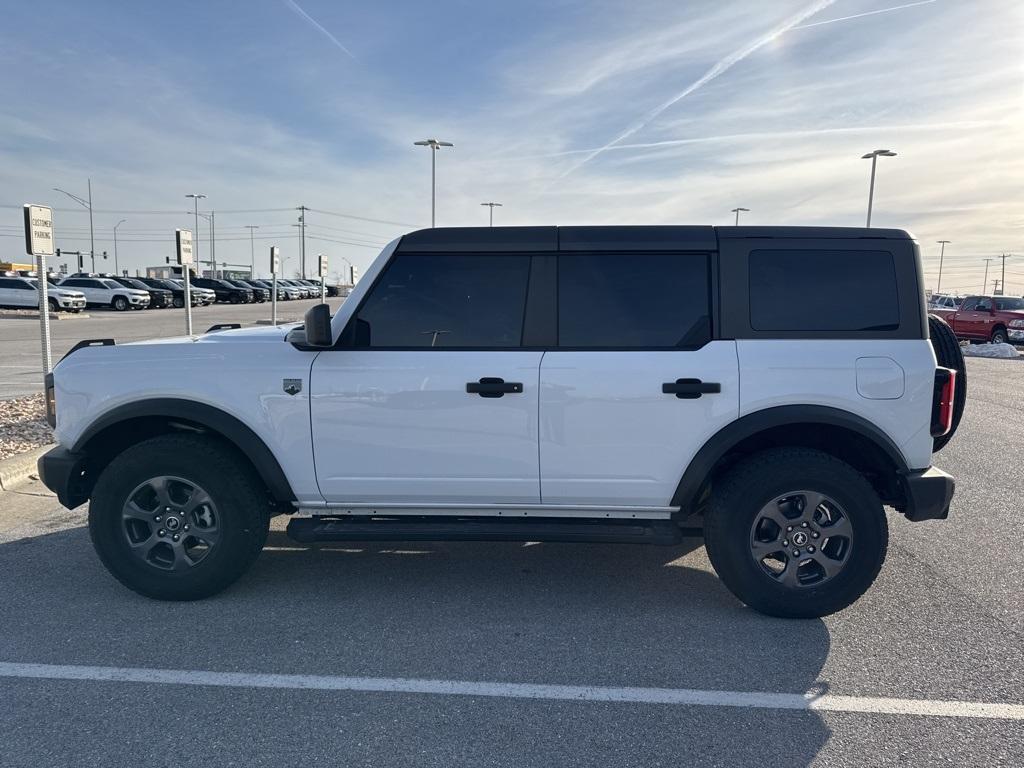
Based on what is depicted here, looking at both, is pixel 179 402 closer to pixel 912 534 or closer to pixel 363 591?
pixel 363 591

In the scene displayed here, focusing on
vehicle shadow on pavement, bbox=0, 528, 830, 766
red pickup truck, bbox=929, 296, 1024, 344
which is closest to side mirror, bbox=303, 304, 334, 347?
vehicle shadow on pavement, bbox=0, 528, 830, 766

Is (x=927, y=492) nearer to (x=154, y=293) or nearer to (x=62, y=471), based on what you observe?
(x=62, y=471)

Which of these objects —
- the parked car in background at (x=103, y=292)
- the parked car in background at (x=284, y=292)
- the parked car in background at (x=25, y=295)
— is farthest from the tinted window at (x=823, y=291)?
the parked car in background at (x=284, y=292)

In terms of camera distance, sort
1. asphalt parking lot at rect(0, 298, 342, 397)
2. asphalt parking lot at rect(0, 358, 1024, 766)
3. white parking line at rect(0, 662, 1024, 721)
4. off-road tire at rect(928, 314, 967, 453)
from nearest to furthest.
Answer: asphalt parking lot at rect(0, 358, 1024, 766)
white parking line at rect(0, 662, 1024, 721)
off-road tire at rect(928, 314, 967, 453)
asphalt parking lot at rect(0, 298, 342, 397)

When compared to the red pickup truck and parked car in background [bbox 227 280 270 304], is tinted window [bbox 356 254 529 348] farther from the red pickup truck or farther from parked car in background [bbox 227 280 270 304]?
parked car in background [bbox 227 280 270 304]

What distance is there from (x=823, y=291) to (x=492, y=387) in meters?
1.77

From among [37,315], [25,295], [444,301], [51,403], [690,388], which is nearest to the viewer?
[690,388]

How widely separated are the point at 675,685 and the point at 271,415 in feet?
7.75

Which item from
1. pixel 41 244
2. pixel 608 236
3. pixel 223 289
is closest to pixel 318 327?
pixel 608 236

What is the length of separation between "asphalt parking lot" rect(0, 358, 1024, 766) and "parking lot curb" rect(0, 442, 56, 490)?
61.3 inches

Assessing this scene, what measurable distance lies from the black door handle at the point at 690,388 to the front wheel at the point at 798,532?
0.46 meters

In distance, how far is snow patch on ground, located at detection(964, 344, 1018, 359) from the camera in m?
20.1

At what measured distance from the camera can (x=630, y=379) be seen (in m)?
3.60

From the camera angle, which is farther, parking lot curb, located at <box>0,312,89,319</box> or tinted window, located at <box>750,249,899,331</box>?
parking lot curb, located at <box>0,312,89,319</box>
